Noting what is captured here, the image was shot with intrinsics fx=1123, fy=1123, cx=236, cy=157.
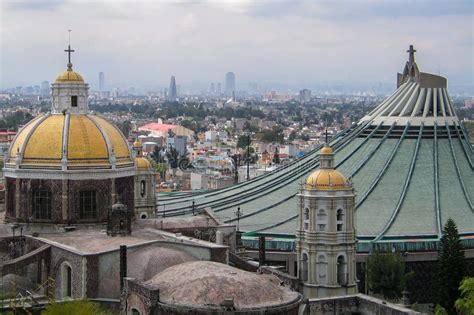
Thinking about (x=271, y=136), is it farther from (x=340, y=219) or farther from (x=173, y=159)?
(x=340, y=219)

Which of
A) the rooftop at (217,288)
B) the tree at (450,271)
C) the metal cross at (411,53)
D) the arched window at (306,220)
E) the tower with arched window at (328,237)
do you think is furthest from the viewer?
the metal cross at (411,53)

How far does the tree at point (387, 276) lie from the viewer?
42562 millimetres

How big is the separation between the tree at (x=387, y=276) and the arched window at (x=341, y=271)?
15.0ft

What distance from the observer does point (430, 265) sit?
1820 inches

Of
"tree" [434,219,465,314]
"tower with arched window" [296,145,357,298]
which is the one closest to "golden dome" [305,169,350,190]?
"tower with arched window" [296,145,357,298]

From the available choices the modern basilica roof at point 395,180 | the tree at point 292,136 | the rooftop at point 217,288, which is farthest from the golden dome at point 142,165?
the tree at point 292,136

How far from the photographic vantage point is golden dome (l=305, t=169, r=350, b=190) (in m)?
38.5

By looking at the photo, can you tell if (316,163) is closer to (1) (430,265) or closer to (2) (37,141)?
(1) (430,265)

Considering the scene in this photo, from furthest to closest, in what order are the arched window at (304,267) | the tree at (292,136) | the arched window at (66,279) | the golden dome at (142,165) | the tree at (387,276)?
the tree at (292,136) < the golden dome at (142,165) < the tree at (387,276) < the arched window at (304,267) < the arched window at (66,279)

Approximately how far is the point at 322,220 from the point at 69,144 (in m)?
8.95

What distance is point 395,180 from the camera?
178ft

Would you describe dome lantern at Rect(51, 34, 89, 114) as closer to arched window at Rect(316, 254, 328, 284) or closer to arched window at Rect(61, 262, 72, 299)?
arched window at Rect(61, 262, 72, 299)

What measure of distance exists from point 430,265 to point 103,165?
15.8 m

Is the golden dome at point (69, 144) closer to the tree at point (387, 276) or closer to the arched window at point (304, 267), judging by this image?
the arched window at point (304, 267)
